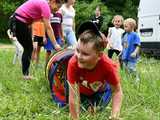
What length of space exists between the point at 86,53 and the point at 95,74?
17.0 inches

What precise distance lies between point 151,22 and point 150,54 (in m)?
0.86

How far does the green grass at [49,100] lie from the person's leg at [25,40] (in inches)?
6.9

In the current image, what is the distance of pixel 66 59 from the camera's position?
5402mm

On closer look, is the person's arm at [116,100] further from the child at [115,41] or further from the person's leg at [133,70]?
the child at [115,41]

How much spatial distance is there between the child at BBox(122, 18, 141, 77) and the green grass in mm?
1038

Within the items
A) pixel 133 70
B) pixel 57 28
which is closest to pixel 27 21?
pixel 57 28

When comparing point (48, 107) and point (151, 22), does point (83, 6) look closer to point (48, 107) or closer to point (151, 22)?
point (151, 22)

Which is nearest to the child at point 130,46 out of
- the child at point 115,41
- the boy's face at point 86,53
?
the child at point 115,41

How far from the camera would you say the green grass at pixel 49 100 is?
4.64 metres

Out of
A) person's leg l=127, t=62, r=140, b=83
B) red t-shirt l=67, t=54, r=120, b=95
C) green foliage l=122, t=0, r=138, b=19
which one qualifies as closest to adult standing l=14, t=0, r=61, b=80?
person's leg l=127, t=62, r=140, b=83

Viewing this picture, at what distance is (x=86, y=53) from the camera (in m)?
3.97

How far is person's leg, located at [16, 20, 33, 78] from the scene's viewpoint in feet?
23.9

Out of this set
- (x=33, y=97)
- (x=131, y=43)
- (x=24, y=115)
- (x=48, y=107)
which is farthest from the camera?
(x=131, y=43)

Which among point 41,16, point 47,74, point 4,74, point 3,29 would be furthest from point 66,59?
point 3,29
